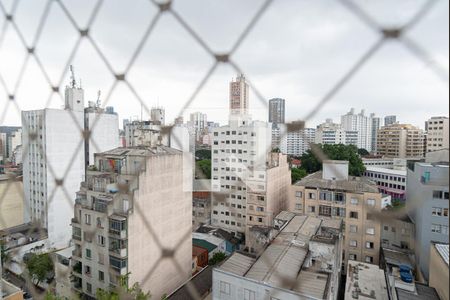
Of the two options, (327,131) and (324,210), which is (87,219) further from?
(324,210)

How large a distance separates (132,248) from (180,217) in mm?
714

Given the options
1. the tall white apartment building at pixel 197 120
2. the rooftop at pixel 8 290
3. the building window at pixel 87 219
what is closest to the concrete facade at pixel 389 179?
the tall white apartment building at pixel 197 120

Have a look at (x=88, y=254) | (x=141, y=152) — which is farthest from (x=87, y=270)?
(x=141, y=152)

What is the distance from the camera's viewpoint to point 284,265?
217cm

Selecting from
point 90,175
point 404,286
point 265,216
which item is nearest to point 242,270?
point 404,286

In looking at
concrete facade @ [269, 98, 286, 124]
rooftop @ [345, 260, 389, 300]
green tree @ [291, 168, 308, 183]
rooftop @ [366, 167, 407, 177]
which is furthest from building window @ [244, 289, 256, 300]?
green tree @ [291, 168, 308, 183]

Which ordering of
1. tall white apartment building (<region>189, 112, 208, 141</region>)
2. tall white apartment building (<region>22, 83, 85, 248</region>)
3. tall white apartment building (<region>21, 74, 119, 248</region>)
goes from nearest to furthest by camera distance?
tall white apartment building (<region>189, 112, 208, 141</region>) → tall white apartment building (<region>21, 74, 119, 248</region>) → tall white apartment building (<region>22, 83, 85, 248</region>)

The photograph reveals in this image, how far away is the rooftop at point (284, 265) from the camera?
1988 millimetres

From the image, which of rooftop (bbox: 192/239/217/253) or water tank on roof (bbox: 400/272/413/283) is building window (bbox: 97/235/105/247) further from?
water tank on roof (bbox: 400/272/413/283)

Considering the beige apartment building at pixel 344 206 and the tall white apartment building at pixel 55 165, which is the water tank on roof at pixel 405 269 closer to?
the beige apartment building at pixel 344 206

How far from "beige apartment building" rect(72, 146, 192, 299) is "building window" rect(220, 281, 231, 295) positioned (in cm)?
57

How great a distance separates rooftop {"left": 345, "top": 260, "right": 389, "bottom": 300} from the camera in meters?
2.54

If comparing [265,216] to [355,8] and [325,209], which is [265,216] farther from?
[355,8]

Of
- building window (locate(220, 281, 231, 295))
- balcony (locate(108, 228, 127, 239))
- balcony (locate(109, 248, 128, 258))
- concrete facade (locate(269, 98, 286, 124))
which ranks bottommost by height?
building window (locate(220, 281, 231, 295))
